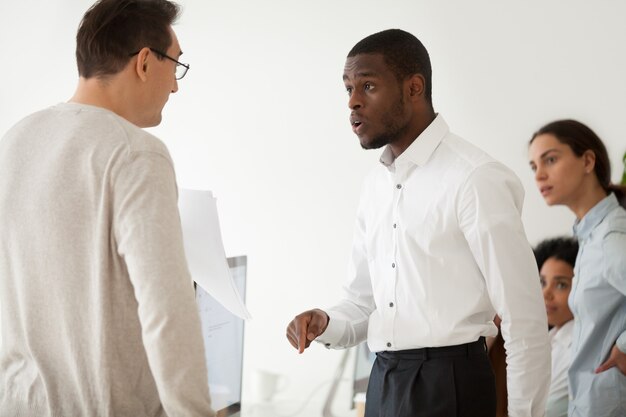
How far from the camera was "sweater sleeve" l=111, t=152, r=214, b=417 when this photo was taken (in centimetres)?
104

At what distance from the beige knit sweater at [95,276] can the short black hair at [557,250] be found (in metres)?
2.05

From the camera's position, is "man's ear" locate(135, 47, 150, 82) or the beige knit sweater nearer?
the beige knit sweater

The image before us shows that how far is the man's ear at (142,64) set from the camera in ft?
4.11

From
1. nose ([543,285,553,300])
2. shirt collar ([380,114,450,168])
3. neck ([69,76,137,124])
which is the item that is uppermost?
neck ([69,76,137,124])

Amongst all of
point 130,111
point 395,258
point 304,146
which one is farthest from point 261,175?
point 130,111

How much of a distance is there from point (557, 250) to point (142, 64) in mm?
2045

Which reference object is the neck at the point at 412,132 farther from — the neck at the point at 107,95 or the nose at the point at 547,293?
the nose at the point at 547,293

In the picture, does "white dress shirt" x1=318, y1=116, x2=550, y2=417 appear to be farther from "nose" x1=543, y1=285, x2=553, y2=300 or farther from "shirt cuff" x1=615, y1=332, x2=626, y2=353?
"nose" x1=543, y1=285, x2=553, y2=300

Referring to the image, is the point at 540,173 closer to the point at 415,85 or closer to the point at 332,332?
the point at 415,85

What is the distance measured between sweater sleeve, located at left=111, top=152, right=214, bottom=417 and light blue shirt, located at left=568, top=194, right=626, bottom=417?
5.00 ft

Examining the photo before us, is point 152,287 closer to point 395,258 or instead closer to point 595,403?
point 395,258

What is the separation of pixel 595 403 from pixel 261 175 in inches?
71.8

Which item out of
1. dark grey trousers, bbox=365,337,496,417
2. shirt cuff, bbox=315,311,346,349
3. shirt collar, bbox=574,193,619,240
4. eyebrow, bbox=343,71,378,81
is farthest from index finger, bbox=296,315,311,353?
shirt collar, bbox=574,193,619,240

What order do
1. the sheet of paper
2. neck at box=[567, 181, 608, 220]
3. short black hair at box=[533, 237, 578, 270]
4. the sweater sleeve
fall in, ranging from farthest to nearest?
short black hair at box=[533, 237, 578, 270]
neck at box=[567, 181, 608, 220]
the sheet of paper
the sweater sleeve
